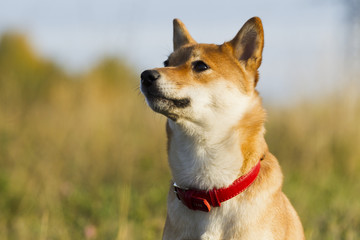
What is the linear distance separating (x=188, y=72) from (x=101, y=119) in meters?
4.07

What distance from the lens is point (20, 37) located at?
13.4m

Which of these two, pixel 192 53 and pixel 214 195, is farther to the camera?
pixel 192 53

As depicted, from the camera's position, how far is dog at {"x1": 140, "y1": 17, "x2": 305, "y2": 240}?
2824 mm

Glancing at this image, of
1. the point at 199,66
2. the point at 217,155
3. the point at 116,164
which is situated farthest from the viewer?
the point at 116,164

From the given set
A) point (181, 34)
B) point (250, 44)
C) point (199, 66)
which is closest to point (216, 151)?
point (199, 66)

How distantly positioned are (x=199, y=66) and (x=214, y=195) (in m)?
0.87

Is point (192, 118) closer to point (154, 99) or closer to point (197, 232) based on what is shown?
point (154, 99)

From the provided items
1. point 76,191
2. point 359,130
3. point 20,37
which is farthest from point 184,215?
point 20,37

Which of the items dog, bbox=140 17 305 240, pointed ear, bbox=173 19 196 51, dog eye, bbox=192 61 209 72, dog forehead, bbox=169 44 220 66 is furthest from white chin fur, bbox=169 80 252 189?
pointed ear, bbox=173 19 196 51

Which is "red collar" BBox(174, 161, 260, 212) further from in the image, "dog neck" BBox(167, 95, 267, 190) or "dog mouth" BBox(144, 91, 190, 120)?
"dog mouth" BBox(144, 91, 190, 120)

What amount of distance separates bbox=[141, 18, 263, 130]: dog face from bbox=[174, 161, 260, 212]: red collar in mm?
391

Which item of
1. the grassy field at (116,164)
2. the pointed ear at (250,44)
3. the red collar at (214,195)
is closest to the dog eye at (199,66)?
the pointed ear at (250,44)

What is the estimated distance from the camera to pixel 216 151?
9.87ft

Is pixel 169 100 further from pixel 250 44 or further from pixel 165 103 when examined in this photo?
pixel 250 44
